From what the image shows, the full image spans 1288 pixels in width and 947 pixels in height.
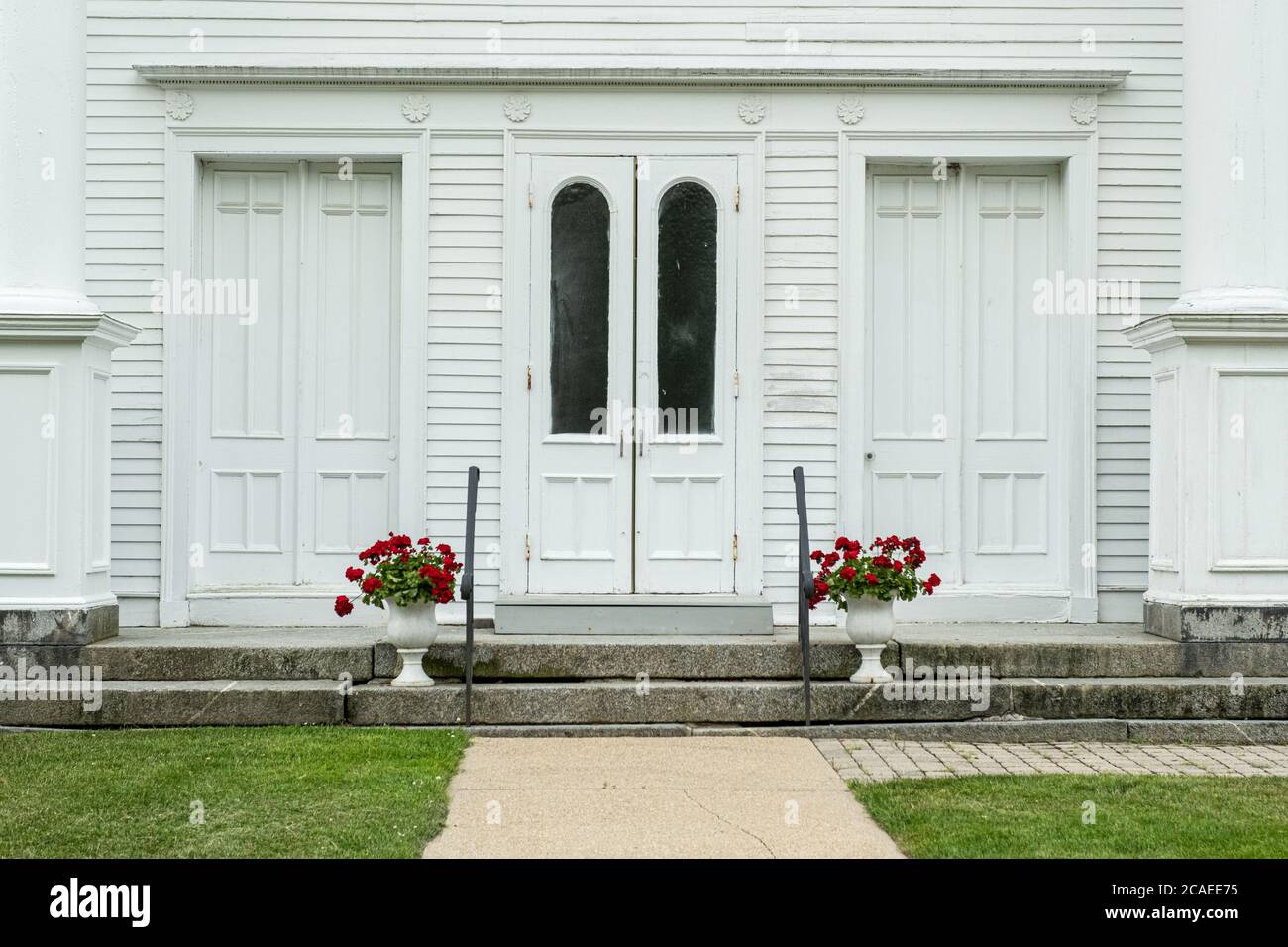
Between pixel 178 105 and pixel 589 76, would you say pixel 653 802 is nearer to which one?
pixel 589 76

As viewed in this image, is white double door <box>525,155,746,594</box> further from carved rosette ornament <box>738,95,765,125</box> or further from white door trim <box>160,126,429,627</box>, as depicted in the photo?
white door trim <box>160,126,429,627</box>

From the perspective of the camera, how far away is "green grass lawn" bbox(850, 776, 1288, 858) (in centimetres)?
512

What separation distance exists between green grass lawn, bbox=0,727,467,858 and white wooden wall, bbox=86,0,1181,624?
2438mm

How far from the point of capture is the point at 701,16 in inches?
362

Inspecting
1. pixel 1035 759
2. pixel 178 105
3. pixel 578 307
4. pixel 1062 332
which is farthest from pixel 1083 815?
pixel 178 105

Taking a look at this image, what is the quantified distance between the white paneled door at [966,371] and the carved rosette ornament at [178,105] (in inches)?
177

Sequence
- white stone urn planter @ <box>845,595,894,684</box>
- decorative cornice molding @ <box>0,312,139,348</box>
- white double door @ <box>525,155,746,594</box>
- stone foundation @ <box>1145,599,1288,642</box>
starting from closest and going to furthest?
1. white stone urn planter @ <box>845,595,894,684</box>
2. decorative cornice molding @ <box>0,312,139,348</box>
3. stone foundation @ <box>1145,599,1288,642</box>
4. white double door @ <box>525,155,746,594</box>

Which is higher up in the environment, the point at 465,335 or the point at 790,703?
the point at 465,335

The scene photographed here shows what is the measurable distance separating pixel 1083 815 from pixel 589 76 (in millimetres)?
5623

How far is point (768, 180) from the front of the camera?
9172 mm

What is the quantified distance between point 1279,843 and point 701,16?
20.4 ft

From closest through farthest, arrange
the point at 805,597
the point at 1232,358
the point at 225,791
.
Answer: the point at 225,791 < the point at 805,597 < the point at 1232,358

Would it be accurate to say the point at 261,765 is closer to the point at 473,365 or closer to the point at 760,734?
the point at 760,734

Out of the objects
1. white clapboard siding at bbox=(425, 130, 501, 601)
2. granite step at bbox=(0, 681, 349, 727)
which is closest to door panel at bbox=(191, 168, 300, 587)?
white clapboard siding at bbox=(425, 130, 501, 601)
